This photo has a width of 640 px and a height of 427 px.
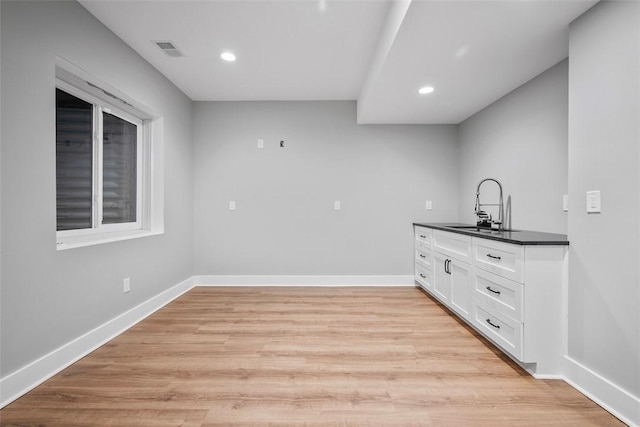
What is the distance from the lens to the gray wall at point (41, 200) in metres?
1.56

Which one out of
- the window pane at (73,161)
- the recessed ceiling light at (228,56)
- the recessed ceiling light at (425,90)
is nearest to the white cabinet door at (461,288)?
the recessed ceiling light at (425,90)

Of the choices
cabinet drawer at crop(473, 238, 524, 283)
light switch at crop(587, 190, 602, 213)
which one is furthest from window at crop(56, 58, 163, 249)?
light switch at crop(587, 190, 602, 213)

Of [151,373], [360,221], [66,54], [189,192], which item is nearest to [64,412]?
[151,373]

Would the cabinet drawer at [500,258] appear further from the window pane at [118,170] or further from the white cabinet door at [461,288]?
the window pane at [118,170]

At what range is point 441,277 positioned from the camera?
3023mm

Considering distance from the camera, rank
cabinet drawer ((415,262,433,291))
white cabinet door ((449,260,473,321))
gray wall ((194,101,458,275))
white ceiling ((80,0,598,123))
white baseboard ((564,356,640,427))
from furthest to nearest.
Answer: gray wall ((194,101,458,275)) → cabinet drawer ((415,262,433,291)) → white cabinet door ((449,260,473,321)) → white ceiling ((80,0,598,123)) → white baseboard ((564,356,640,427))

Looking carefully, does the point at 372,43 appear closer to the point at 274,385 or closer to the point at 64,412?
the point at 274,385

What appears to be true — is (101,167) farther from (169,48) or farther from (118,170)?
(169,48)

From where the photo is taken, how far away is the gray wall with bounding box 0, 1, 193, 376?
1561mm

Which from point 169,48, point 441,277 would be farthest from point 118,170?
point 441,277

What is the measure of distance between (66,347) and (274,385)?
1438 mm

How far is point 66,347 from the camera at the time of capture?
6.27ft

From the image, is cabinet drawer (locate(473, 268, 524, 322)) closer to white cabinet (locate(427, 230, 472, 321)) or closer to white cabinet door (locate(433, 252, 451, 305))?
white cabinet (locate(427, 230, 472, 321))

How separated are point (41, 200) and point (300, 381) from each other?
75.2 inches
